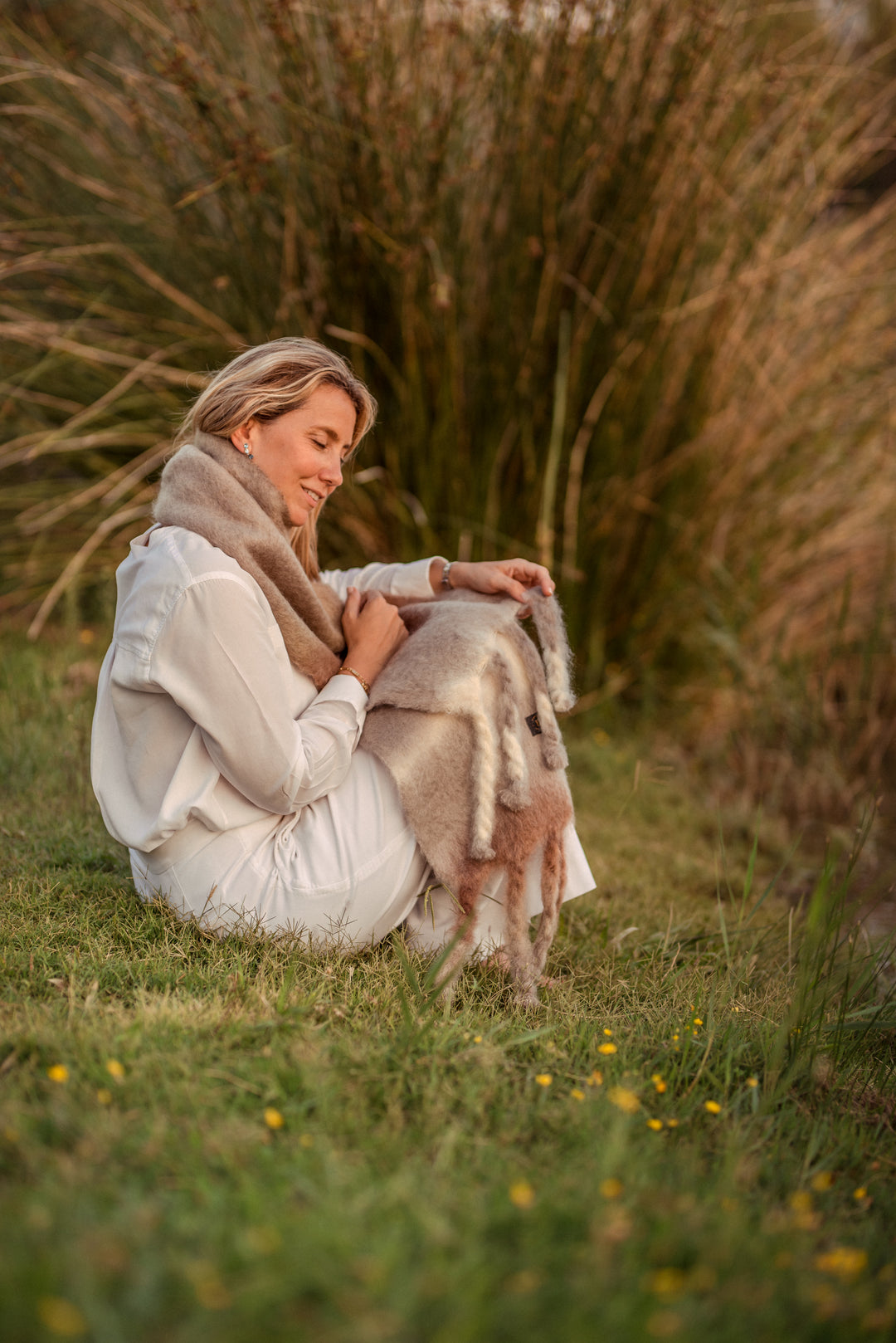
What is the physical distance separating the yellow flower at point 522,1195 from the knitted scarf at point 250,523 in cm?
99

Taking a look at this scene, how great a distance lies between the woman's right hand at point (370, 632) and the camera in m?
1.94

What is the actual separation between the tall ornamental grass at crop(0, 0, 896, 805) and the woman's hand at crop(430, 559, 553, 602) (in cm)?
100

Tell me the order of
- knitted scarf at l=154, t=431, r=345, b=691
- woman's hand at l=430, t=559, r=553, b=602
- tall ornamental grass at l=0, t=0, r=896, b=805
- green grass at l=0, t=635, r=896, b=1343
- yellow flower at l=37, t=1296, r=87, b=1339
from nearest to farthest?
yellow flower at l=37, t=1296, r=87, b=1339 < green grass at l=0, t=635, r=896, b=1343 < knitted scarf at l=154, t=431, r=345, b=691 < woman's hand at l=430, t=559, r=553, b=602 < tall ornamental grass at l=0, t=0, r=896, b=805

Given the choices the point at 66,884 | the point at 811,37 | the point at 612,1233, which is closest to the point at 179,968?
the point at 66,884

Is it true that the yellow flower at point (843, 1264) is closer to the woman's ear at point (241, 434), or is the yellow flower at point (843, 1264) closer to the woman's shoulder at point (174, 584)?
the woman's shoulder at point (174, 584)

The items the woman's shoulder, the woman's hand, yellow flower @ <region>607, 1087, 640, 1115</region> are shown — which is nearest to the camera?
yellow flower @ <region>607, 1087, 640, 1115</region>

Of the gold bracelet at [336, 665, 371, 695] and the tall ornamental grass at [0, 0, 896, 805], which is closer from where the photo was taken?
the gold bracelet at [336, 665, 371, 695]

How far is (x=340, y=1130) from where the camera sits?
1.27m

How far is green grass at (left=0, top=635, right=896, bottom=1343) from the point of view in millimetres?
931

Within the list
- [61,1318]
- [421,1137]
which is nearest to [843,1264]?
[421,1137]

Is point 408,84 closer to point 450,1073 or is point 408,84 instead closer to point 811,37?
point 811,37

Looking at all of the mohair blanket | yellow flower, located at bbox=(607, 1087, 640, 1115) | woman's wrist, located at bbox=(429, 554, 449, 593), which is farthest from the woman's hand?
Result: yellow flower, located at bbox=(607, 1087, 640, 1115)

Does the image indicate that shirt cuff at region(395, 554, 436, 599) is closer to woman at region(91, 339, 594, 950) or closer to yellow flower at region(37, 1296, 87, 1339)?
woman at region(91, 339, 594, 950)

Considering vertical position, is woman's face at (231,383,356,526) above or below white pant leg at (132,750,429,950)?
above
